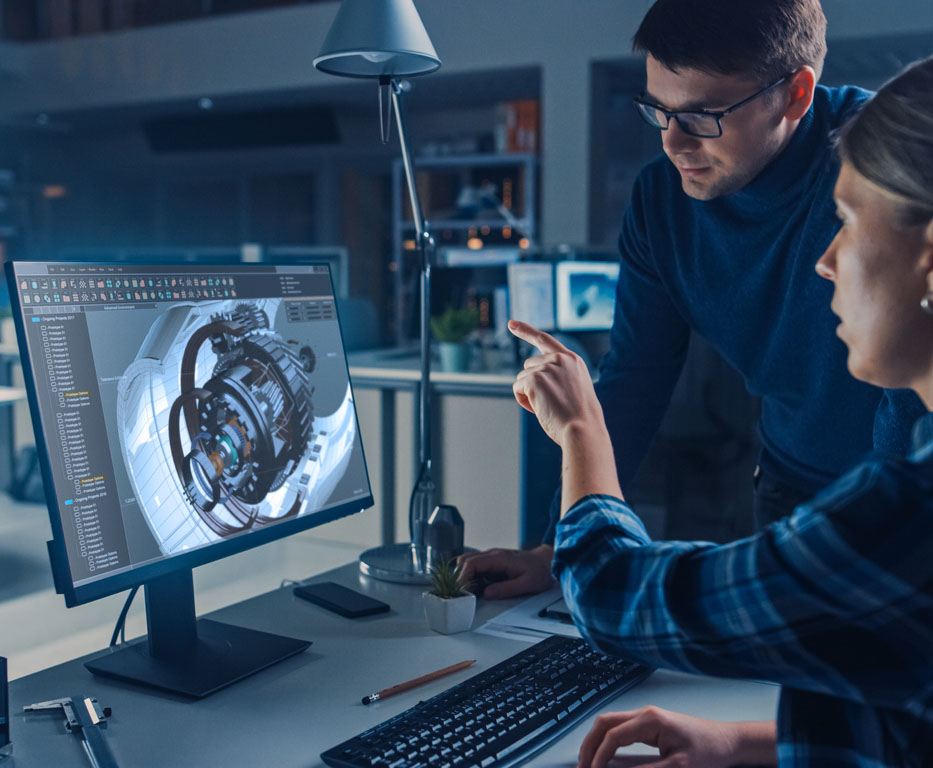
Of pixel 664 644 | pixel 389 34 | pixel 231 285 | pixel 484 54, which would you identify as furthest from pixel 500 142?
pixel 664 644

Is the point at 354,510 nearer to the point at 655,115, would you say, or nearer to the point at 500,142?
the point at 655,115

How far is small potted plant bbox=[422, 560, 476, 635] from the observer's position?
1.08 metres

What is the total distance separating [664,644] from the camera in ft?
2.02

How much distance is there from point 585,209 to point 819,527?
5197 millimetres

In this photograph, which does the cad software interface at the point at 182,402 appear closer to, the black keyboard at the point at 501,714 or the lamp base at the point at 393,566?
the lamp base at the point at 393,566

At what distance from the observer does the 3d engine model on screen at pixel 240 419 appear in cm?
95

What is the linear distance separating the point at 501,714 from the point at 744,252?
0.77m

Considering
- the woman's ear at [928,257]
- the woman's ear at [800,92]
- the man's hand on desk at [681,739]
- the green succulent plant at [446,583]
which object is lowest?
the man's hand on desk at [681,739]

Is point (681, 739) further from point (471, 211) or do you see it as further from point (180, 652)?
point (471, 211)

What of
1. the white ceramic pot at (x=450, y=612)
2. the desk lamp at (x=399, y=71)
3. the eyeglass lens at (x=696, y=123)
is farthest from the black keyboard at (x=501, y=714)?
the eyeglass lens at (x=696, y=123)

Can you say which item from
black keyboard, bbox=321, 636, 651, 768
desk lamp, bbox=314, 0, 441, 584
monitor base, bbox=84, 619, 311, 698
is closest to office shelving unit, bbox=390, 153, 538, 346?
desk lamp, bbox=314, 0, 441, 584

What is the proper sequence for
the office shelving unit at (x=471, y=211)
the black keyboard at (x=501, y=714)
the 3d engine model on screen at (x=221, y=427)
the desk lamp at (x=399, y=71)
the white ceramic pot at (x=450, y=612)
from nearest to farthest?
the black keyboard at (x=501, y=714)
the 3d engine model on screen at (x=221, y=427)
the white ceramic pot at (x=450, y=612)
the desk lamp at (x=399, y=71)
the office shelving unit at (x=471, y=211)

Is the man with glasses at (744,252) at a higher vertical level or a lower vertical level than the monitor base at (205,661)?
higher

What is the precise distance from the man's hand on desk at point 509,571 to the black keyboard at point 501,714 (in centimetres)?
20
